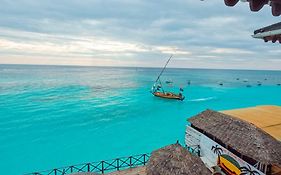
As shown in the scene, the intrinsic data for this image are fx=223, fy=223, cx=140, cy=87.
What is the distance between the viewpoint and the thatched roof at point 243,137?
1296cm

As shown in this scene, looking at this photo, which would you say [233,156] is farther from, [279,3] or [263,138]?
[279,3]

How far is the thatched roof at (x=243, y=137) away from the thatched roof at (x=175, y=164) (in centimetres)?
285

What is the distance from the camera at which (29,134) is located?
105ft

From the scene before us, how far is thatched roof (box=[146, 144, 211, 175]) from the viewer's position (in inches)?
503

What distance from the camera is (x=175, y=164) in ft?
43.0

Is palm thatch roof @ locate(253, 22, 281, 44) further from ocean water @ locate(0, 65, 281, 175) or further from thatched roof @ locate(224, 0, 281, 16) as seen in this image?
ocean water @ locate(0, 65, 281, 175)

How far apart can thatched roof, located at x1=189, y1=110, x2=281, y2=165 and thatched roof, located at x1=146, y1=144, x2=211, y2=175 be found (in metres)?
2.85

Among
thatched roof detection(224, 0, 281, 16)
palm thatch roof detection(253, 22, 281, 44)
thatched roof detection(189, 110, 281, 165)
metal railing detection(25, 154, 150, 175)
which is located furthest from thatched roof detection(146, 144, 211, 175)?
thatched roof detection(224, 0, 281, 16)

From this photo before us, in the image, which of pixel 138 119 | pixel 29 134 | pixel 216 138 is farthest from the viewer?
pixel 138 119

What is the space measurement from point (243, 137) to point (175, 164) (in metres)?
5.06

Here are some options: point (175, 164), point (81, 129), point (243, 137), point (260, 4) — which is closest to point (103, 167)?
point (175, 164)

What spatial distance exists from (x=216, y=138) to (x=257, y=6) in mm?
15383

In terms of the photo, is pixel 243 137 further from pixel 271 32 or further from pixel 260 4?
pixel 260 4

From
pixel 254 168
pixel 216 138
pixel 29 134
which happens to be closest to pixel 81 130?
pixel 29 134
